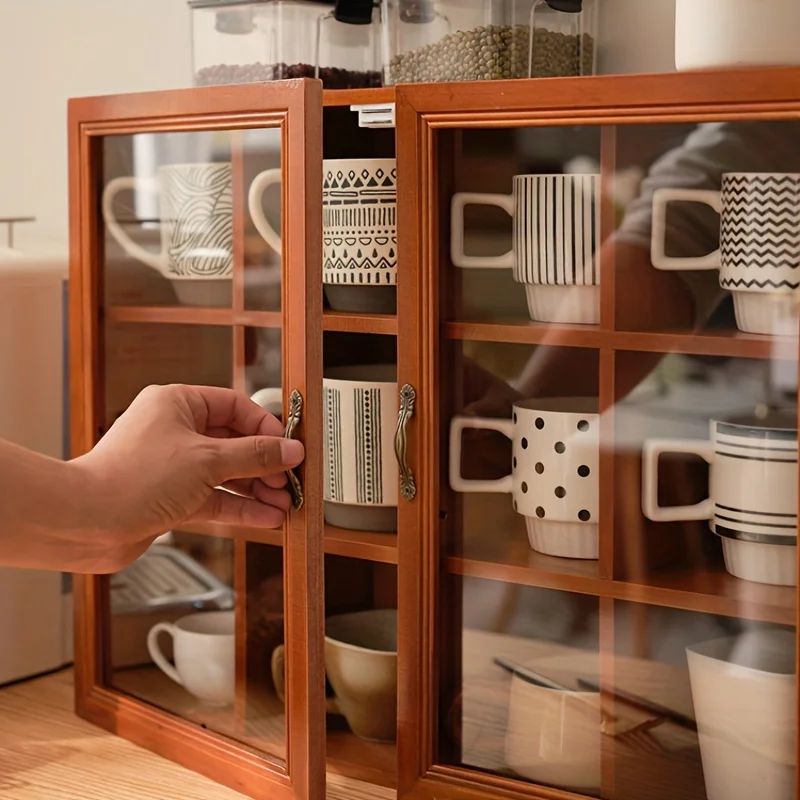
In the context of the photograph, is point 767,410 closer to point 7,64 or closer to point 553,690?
point 553,690

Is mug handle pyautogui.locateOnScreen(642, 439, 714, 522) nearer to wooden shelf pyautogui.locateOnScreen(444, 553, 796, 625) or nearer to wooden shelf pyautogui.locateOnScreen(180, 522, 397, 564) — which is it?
wooden shelf pyautogui.locateOnScreen(444, 553, 796, 625)

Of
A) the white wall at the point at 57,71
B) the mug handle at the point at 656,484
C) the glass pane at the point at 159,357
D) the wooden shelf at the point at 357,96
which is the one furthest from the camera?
the white wall at the point at 57,71

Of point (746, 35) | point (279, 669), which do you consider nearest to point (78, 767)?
point (279, 669)

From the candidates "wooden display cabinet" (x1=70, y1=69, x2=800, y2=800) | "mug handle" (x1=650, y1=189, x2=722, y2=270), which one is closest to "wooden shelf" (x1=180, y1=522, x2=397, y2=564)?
"wooden display cabinet" (x1=70, y1=69, x2=800, y2=800)

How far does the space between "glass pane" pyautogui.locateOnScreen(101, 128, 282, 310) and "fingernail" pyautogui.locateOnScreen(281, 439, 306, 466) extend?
0.14m

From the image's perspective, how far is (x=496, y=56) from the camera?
1042 millimetres

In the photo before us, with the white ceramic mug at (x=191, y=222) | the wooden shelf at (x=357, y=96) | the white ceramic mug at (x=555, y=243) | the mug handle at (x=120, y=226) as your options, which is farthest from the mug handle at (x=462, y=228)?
the mug handle at (x=120, y=226)

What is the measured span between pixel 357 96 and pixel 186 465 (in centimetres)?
36

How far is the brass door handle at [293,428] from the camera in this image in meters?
0.99

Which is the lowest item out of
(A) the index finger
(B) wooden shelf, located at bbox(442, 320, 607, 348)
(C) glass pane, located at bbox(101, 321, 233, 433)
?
(A) the index finger

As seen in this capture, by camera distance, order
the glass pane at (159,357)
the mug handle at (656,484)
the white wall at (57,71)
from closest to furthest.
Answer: the mug handle at (656,484) → the glass pane at (159,357) → the white wall at (57,71)

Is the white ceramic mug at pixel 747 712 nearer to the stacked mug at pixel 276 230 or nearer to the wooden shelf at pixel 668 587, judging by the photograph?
the wooden shelf at pixel 668 587

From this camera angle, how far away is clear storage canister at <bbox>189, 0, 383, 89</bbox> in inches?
46.3

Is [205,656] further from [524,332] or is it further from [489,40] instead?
[489,40]
